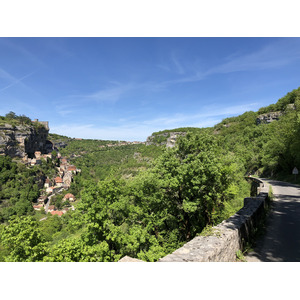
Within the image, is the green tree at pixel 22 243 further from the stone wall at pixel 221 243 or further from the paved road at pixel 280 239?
the paved road at pixel 280 239

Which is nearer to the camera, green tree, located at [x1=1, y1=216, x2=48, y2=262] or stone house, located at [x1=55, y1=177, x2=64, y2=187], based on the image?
green tree, located at [x1=1, y1=216, x2=48, y2=262]

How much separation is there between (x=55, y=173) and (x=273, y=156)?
440 feet

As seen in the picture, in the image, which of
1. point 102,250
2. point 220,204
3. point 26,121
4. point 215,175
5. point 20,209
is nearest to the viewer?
point 215,175

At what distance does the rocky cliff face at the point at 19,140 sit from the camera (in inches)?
4274

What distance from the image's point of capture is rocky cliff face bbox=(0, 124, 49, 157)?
356 ft

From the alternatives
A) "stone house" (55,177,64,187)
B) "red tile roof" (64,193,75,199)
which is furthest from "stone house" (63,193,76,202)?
"stone house" (55,177,64,187)

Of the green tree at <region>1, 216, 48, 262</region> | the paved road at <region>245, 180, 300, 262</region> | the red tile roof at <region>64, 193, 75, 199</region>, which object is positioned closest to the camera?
the paved road at <region>245, 180, 300, 262</region>

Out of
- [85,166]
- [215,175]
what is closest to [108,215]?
[215,175]

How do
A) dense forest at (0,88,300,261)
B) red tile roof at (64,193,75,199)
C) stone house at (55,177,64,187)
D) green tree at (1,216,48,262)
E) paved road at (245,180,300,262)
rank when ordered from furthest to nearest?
stone house at (55,177,64,187) → red tile roof at (64,193,75,199) → green tree at (1,216,48,262) → dense forest at (0,88,300,261) → paved road at (245,180,300,262)

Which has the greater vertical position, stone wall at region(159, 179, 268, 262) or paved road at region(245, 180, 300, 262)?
stone wall at region(159, 179, 268, 262)

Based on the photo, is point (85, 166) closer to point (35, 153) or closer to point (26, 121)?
point (35, 153)

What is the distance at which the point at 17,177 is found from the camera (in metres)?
101

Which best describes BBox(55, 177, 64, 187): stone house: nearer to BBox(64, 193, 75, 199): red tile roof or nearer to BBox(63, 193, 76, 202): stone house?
BBox(64, 193, 75, 199): red tile roof

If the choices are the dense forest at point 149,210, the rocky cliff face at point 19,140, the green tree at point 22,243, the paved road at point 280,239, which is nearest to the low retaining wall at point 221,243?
the paved road at point 280,239
